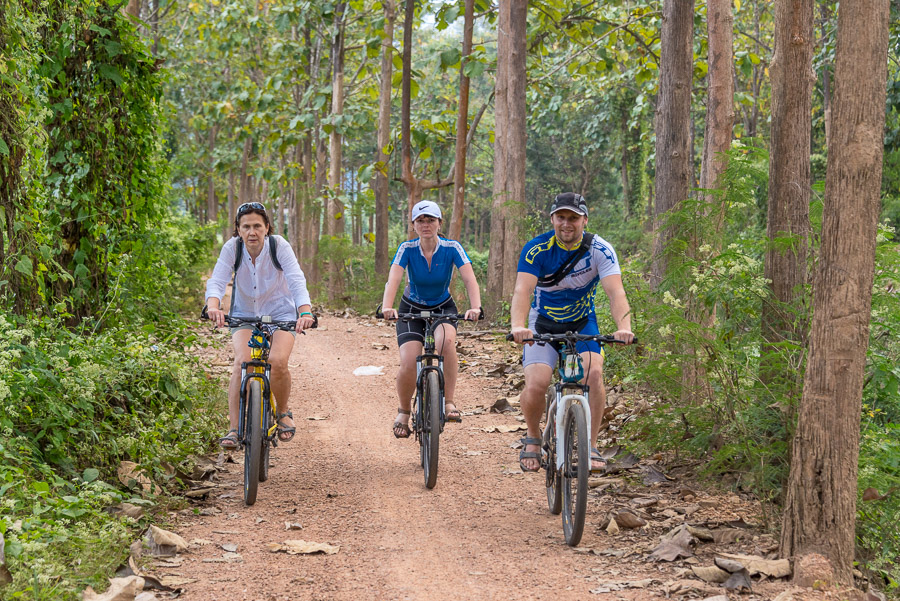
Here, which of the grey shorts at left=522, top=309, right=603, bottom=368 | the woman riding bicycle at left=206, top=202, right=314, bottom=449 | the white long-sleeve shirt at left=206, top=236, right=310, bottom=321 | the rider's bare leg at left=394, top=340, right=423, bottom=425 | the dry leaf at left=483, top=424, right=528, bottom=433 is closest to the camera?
the grey shorts at left=522, top=309, right=603, bottom=368

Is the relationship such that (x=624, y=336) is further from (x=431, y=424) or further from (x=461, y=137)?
(x=461, y=137)

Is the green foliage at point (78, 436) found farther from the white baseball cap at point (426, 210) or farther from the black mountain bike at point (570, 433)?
the black mountain bike at point (570, 433)

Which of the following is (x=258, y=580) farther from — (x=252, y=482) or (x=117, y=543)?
(x=252, y=482)

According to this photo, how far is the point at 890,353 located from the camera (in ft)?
19.0

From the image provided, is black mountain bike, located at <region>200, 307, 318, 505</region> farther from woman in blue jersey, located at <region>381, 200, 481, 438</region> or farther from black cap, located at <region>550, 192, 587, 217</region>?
black cap, located at <region>550, 192, 587, 217</region>

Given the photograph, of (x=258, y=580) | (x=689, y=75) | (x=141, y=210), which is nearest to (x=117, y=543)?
(x=258, y=580)

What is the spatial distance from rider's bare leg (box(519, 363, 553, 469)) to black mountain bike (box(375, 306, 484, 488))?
946 millimetres

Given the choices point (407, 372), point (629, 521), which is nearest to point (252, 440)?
point (407, 372)

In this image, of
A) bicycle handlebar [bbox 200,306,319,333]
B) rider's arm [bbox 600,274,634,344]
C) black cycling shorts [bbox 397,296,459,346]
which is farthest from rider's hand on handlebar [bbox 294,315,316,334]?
rider's arm [bbox 600,274,634,344]

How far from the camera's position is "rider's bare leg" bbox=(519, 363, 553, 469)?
5.80m

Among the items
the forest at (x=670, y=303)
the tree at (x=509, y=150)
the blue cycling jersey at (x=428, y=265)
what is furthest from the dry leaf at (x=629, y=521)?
the tree at (x=509, y=150)

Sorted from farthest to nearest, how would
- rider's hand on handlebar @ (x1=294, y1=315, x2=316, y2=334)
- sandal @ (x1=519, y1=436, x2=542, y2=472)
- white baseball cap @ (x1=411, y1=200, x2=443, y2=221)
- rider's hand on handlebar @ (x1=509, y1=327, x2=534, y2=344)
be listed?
white baseball cap @ (x1=411, y1=200, x2=443, y2=221) < rider's hand on handlebar @ (x1=294, y1=315, x2=316, y2=334) < sandal @ (x1=519, y1=436, x2=542, y2=472) < rider's hand on handlebar @ (x1=509, y1=327, x2=534, y2=344)

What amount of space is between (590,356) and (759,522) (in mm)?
1540

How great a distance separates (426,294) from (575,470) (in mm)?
2585
